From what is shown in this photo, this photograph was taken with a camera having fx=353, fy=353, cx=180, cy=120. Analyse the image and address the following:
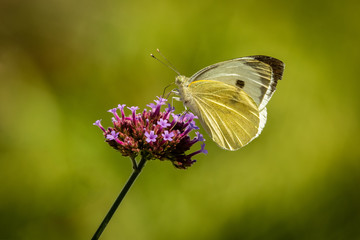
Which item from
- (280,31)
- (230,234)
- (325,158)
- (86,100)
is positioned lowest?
(230,234)

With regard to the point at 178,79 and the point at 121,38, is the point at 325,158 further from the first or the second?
the point at 121,38

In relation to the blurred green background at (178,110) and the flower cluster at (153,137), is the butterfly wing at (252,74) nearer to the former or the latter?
the flower cluster at (153,137)

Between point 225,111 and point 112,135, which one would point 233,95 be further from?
point 112,135

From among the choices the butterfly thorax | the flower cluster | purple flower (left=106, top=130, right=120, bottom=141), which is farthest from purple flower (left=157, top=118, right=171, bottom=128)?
the butterfly thorax

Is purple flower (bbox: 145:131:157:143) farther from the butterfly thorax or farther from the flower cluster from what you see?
the butterfly thorax

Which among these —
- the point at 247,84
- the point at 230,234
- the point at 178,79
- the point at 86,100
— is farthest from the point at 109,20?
the point at 230,234

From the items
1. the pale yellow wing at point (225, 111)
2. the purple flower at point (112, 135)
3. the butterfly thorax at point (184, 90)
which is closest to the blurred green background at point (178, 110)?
the pale yellow wing at point (225, 111)

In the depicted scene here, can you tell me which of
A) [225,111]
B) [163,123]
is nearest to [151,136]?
[163,123]
